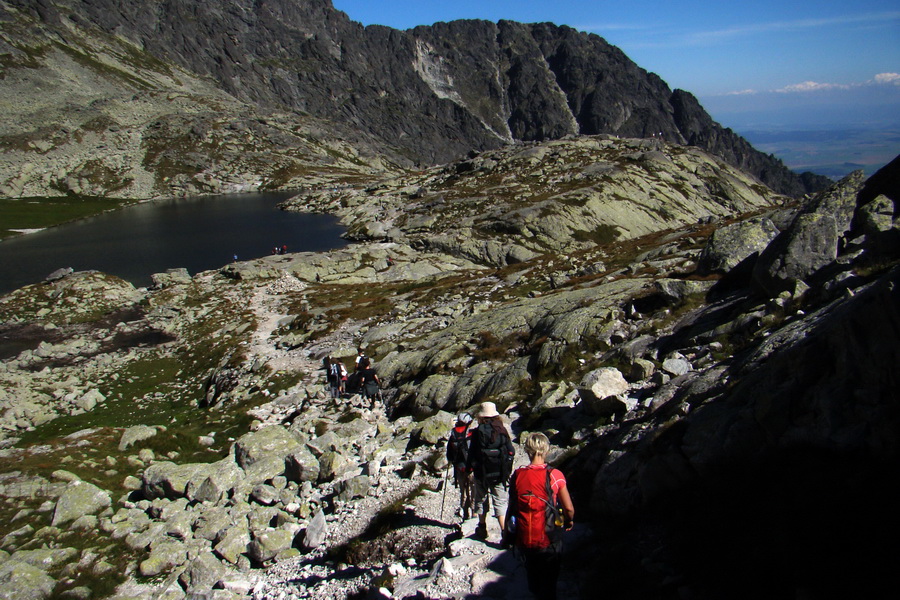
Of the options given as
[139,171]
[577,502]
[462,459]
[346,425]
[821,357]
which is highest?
[139,171]

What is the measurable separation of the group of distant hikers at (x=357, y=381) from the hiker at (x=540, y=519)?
1541 centimetres

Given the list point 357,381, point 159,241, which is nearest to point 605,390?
point 357,381

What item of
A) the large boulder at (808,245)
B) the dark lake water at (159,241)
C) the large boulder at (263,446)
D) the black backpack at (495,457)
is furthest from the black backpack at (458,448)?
the dark lake water at (159,241)

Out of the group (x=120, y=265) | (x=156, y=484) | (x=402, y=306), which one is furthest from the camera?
(x=120, y=265)

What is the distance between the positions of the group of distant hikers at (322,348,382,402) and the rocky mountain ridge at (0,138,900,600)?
564mm

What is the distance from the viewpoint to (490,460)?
8641 millimetres

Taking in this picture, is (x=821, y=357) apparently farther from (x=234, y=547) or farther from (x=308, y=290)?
Result: (x=308, y=290)

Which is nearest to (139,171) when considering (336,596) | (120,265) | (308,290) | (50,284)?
(120,265)

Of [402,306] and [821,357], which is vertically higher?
[821,357]

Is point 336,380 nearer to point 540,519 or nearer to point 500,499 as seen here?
point 500,499

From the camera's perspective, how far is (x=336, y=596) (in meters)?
8.80

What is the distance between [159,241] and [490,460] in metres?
102

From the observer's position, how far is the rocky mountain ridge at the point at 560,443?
241 inches

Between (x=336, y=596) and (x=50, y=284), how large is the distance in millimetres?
57253
